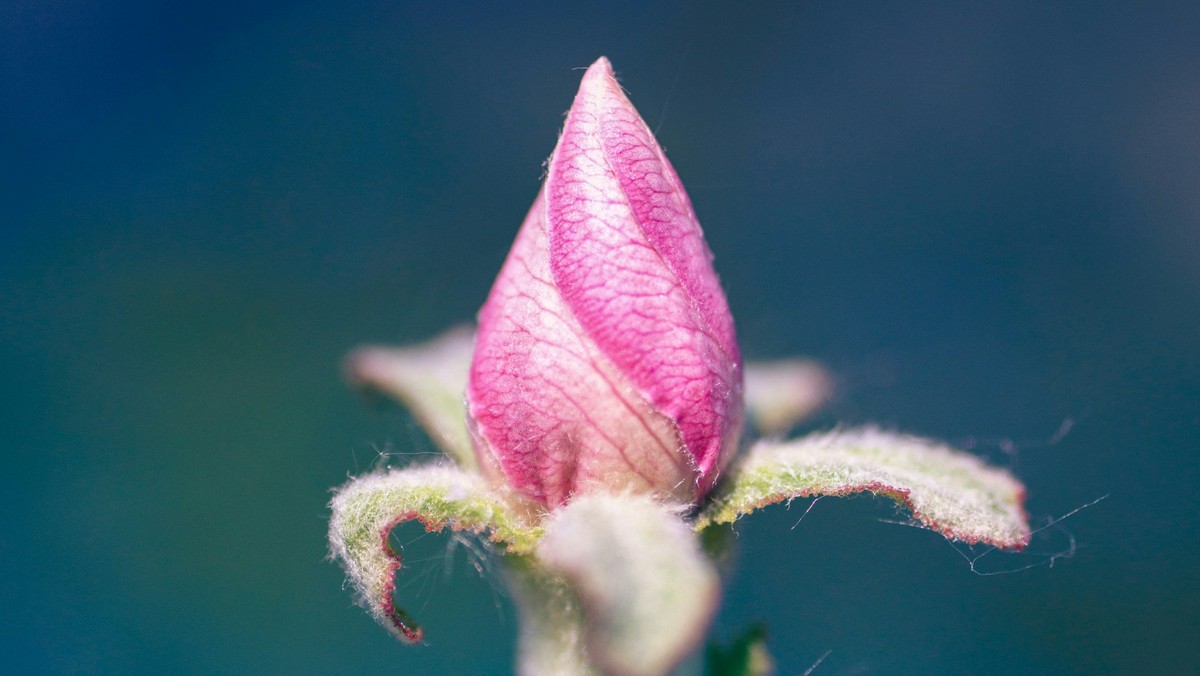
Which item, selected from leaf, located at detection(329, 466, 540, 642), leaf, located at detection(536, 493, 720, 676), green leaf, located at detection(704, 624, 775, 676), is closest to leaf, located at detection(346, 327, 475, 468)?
leaf, located at detection(329, 466, 540, 642)

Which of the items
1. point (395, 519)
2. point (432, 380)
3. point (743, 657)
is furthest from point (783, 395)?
point (395, 519)

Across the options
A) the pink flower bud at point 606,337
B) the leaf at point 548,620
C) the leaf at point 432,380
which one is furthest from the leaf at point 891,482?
→ the leaf at point 432,380

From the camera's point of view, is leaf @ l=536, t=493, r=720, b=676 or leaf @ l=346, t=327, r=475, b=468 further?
leaf @ l=346, t=327, r=475, b=468

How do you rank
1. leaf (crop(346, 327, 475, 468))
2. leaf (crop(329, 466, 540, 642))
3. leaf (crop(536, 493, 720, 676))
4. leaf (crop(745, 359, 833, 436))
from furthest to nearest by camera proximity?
leaf (crop(745, 359, 833, 436))
leaf (crop(346, 327, 475, 468))
leaf (crop(329, 466, 540, 642))
leaf (crop(536, 493, 720, 676))

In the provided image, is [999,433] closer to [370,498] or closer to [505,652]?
[505,652]

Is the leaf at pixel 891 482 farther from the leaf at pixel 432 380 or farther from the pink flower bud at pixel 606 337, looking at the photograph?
the leaf at pixel 432 380

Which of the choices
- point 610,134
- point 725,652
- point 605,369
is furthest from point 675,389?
point 725,652

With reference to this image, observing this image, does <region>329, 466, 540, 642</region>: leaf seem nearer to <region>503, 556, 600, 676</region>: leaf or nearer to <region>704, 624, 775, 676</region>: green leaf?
<region>503, 556, 600, 676</region>: leaf
